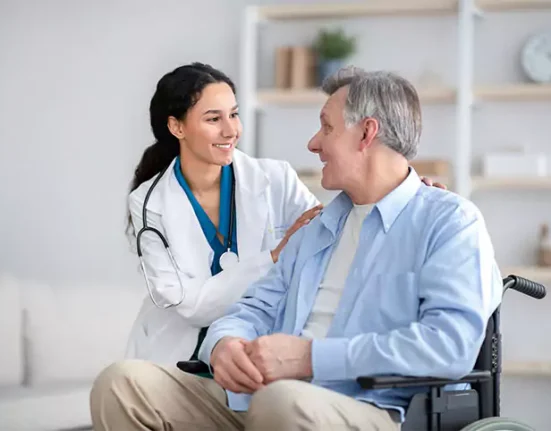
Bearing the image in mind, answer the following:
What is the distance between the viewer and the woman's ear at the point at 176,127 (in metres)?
2.77

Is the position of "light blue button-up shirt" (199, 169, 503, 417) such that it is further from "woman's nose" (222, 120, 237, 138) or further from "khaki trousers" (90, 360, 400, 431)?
"woman's nose" (222, 120, 237, 138)

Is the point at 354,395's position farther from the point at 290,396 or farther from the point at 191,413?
the point at 191,413

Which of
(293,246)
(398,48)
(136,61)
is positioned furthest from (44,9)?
(293,246)

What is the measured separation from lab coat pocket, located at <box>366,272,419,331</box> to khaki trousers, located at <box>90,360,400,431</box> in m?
0.18

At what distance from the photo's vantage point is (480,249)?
190 centimetres

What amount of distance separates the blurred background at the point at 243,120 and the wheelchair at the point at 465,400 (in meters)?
1.79

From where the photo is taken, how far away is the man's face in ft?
6.81

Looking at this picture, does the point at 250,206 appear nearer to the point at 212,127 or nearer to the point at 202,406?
the point at 212,127

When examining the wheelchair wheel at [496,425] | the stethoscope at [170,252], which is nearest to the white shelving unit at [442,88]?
the stethoscope at [170,252]

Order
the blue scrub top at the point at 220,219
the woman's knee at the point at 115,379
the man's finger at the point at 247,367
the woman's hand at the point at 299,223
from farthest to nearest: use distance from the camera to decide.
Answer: the blue scrub top at the point at 220,219, the woman's hand at the point at 299,223, the woman's knee at the point at 115,379, the man's finger at the point at 247,367

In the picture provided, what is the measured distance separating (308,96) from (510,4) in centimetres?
89

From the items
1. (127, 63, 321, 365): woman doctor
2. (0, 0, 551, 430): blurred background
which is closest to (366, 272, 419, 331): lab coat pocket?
(127, 63, 321, 365): woman doctor

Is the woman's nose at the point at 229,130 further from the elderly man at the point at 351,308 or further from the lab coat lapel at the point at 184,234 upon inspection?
the elderly man at the point at 351,308

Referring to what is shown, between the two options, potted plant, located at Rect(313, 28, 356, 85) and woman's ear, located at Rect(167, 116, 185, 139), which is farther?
potted plant, located at Rect(313, 28, 356, 85)
